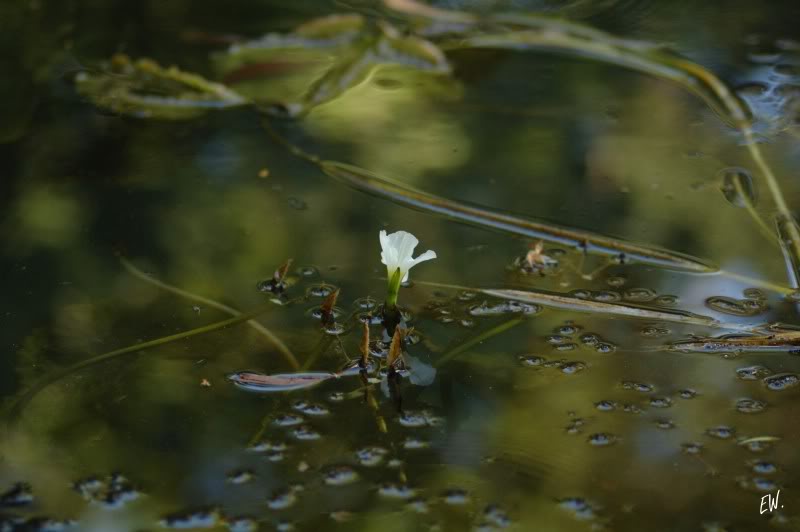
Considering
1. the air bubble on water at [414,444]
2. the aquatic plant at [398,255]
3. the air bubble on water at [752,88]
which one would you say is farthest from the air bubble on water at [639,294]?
the air bubble on water at [752,88]

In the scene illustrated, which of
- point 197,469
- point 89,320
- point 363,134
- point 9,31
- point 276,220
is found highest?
point 9,31

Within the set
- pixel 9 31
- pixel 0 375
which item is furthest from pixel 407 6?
pixel 0 375

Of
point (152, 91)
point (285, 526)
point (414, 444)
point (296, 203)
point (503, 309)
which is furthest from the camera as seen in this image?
point (152, 91)

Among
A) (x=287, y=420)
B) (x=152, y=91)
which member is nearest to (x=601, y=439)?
(x=287, y=420)

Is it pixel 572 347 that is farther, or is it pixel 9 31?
pixel 9 31

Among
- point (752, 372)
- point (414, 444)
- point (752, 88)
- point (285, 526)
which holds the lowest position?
point (285, 526)

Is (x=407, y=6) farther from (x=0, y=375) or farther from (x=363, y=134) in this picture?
(x=0, y=375)

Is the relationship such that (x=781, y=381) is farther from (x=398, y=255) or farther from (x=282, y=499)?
(x=282, y=499)

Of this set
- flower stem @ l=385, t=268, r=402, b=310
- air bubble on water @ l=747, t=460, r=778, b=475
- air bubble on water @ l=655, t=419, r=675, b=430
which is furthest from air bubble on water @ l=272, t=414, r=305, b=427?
air bubble on water @ l=747, t=460, r=778, b=475
